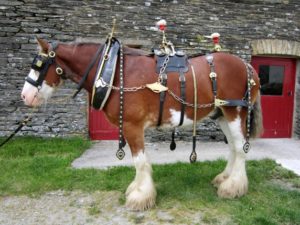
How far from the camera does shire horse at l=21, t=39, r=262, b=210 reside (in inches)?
156

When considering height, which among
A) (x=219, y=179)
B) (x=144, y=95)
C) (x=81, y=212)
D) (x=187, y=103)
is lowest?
(x=81, y=212)

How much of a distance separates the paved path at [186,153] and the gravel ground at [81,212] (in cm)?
134

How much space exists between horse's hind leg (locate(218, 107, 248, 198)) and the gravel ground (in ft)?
1.77

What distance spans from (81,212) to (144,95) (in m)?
1.52

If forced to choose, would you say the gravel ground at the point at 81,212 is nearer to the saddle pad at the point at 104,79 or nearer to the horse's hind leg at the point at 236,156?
the horse's hind leg at the point at 236,156

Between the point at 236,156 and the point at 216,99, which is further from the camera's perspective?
the point at 236,156

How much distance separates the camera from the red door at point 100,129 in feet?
26.2

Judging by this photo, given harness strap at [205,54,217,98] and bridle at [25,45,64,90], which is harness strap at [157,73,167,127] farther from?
bridle at [25,45,64,90]

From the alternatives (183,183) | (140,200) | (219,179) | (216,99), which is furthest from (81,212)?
(216,99)

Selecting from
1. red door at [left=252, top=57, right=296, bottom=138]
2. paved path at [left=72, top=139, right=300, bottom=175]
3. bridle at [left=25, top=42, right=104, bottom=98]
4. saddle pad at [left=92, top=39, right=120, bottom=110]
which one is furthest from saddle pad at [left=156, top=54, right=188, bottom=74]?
red door at [left=252, top=57, right=296, bottom=138]

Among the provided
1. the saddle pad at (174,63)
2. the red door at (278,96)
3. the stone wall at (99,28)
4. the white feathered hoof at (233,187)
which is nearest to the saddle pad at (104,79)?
the saddle pad at (174,63)

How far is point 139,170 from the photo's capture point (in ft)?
13.4

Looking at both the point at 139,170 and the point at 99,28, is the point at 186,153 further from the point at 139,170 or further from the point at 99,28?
the point at 99,28

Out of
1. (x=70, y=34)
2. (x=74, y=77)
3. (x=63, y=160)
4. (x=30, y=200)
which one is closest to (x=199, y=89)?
(x=74, y=77)
